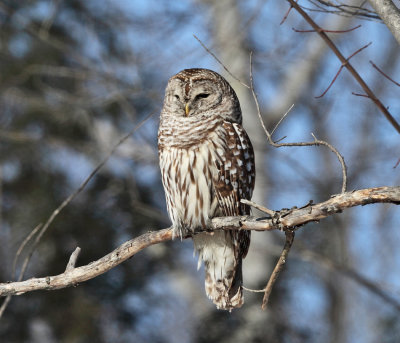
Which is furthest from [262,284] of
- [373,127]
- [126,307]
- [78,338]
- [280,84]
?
[373,127]

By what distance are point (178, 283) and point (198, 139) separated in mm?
5993

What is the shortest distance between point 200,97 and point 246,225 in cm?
153

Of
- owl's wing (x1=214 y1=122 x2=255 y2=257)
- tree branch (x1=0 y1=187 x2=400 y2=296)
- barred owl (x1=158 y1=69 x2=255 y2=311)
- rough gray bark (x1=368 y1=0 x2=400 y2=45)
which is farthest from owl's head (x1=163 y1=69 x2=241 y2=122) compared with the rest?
rough gray bark (x1=368 y1=0 x2=400 y2=45)

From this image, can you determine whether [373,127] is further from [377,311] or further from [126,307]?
[126,307]

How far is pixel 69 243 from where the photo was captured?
22.5 feet

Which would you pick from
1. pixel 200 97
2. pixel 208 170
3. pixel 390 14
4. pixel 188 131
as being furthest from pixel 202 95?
pixel 390 14

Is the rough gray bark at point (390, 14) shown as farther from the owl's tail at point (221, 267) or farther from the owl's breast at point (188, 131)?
the owl's tail at point (221, 267)

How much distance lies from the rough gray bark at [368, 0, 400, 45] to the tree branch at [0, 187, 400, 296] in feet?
2.22

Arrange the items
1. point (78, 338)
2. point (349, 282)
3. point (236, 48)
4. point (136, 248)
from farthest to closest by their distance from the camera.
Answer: point (349, 282) < point (236, 48) < point (78, 338) < point (136, 248)

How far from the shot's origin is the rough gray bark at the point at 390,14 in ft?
8.70

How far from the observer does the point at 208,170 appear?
4.21 m

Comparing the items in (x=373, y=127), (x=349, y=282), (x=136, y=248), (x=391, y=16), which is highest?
(x=373, y=127)

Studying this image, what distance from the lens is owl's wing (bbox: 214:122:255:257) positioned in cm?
425

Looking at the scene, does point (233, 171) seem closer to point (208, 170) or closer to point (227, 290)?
point (208, 170)
